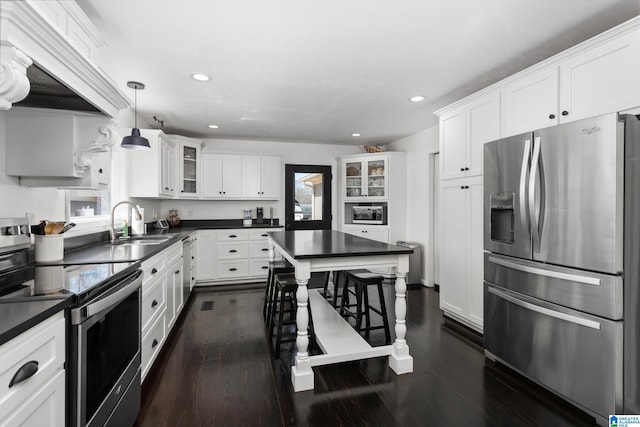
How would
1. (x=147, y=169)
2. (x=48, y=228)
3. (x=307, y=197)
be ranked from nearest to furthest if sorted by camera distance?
(x=48, y=228) < (x=147, y=169) < (x=307, y=197)

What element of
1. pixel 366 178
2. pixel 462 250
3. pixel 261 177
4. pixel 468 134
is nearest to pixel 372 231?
pixel 366 178

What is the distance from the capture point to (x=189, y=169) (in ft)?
16.2

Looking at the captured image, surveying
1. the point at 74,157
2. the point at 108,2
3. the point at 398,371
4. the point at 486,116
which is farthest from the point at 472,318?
the point at 108,2

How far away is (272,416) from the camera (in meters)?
1.87

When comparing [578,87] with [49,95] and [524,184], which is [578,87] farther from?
[49,95]

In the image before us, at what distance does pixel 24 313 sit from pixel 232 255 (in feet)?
13.2

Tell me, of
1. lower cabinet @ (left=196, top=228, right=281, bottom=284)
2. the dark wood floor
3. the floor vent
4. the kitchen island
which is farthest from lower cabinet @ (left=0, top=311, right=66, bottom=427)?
lower cabinet @ (left=196, top=228, right=281, bottom=284)

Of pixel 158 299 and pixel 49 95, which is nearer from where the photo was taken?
pixel 49 95

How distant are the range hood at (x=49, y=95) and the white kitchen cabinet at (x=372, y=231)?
421 centimetres

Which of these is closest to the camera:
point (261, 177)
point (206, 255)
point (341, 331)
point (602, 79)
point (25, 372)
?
point (25, 372)

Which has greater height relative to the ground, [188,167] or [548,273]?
[188,167]

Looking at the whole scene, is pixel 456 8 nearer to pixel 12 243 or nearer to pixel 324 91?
pixel 324 91

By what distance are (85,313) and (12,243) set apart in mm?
973

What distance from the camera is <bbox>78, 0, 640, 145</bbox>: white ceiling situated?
1860 mm
